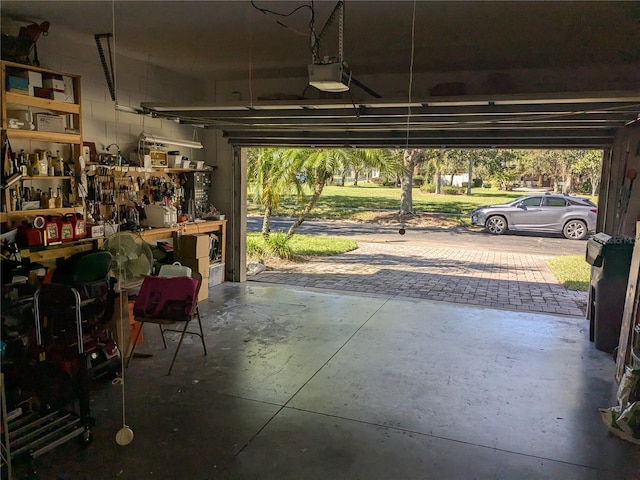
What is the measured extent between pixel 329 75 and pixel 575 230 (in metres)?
11.6

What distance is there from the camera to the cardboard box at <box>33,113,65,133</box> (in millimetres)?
4344

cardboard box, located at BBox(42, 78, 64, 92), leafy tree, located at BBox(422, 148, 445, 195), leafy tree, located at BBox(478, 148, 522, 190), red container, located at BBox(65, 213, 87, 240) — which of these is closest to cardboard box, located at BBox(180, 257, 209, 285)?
red container, located at BBox(65, 213, 87, 240)

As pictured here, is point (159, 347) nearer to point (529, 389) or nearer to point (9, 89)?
point (9, 89)

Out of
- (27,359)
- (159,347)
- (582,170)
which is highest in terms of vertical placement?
(582,170)

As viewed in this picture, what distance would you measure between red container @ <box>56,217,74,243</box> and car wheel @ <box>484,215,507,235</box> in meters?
11.9

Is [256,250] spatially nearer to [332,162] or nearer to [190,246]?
[332,162]

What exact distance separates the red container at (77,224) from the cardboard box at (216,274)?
8.89ft

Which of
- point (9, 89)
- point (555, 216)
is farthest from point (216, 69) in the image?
point (555, 216)

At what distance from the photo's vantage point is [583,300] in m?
6.91

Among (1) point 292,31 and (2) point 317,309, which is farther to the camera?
(2) point 317,309

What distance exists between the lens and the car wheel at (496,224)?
1364 centimetres

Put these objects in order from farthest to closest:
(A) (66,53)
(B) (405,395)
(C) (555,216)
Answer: (C) (555,216)
(A) (66,53)
(B) (405,395)

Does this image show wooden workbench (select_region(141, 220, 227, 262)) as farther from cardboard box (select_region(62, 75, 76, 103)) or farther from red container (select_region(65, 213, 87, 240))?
cardboard box (select_region(62, 75, 76, 103))

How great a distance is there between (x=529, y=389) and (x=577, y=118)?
2642 millimetres
